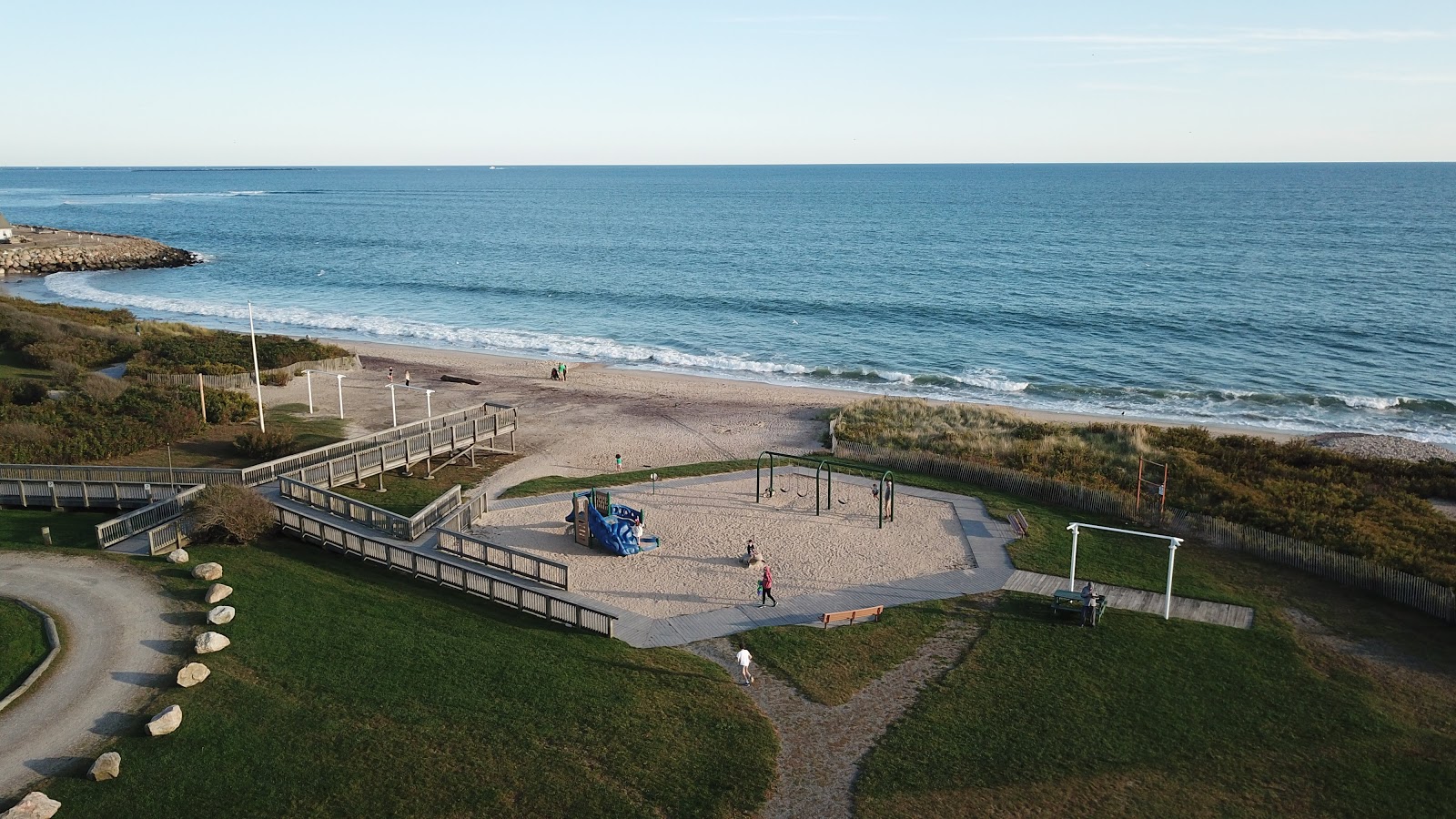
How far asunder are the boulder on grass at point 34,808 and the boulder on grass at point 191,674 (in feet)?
10.1

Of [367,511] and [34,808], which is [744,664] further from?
[367,511]

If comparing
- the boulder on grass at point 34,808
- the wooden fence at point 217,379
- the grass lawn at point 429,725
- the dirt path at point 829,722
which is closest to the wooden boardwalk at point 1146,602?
the dirt path at point 829,722

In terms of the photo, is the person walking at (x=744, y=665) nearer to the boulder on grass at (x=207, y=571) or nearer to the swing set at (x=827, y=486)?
the swing set at (x=827, y=486)

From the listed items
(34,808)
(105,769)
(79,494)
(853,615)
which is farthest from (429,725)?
(79,494)

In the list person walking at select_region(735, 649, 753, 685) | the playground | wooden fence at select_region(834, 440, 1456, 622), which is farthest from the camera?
the playground

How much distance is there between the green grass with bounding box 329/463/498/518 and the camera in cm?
2703

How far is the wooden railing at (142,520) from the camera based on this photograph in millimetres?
21609

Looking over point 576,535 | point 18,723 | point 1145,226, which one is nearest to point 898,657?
point 576,535

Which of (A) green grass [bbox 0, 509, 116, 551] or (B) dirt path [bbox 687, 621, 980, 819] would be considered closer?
(B) dirt path [bbox 687, 621, 980, 819]

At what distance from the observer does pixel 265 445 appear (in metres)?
30.6

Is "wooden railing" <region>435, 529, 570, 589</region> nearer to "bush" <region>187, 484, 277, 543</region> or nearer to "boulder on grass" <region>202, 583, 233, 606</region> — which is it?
"bush" <region>187, 484, 277, 543</region>

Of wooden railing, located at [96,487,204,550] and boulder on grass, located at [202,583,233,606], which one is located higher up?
wooden railing, located at [96,487,204,550]

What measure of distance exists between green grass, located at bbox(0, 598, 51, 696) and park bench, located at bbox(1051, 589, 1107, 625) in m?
18.9

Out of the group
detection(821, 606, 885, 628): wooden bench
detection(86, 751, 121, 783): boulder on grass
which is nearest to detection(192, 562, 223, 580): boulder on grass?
detection(86, 751, 121, 783): boulder on grass
